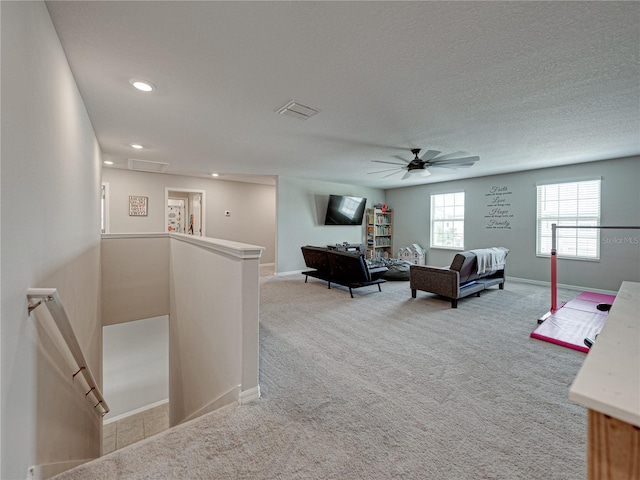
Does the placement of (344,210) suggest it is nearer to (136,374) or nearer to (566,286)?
(566,286)

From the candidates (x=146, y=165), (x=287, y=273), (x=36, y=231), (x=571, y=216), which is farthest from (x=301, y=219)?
(x=36, y=231)

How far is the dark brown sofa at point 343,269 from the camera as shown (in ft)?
15.4

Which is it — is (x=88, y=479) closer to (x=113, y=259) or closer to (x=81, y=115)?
(x=81, y=115)

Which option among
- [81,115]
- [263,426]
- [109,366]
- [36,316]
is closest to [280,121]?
[81,115]

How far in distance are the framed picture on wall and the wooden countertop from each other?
7.38 m

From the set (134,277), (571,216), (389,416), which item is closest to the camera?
(389,416)

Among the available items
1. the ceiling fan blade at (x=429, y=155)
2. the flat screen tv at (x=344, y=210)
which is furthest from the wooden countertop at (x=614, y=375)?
the flat screen tv at (x=344, y=210)

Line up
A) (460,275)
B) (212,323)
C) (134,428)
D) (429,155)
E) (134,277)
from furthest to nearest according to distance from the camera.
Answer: (134,428), (134,277), (460,275), (429,155), (212,323)

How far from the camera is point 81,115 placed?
2.69 metres

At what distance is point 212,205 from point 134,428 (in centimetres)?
484

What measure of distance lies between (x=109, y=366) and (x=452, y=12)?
7.15 metres

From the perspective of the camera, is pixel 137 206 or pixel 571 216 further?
pixel 137 206

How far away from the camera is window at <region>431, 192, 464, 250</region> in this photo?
276 inches

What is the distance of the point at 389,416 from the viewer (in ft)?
5.89
